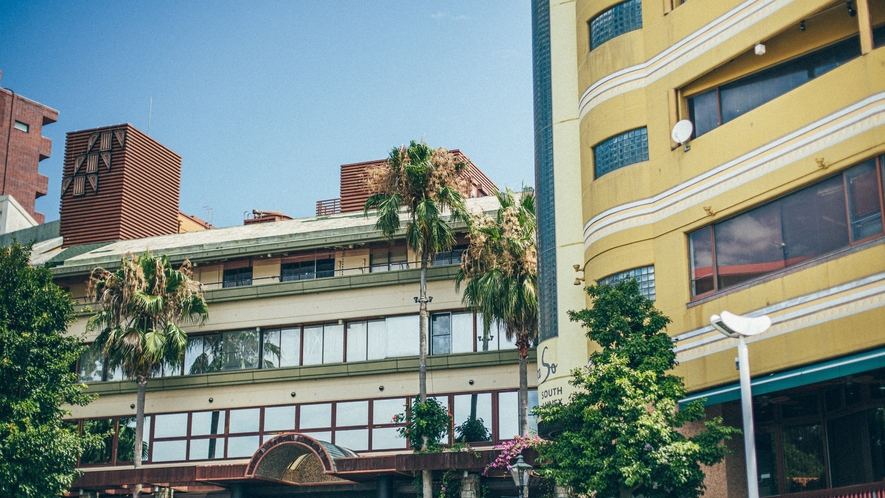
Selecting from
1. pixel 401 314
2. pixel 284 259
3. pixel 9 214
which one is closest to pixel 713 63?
pixel 401 314

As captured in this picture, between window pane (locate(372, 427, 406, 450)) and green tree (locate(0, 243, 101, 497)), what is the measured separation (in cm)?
993

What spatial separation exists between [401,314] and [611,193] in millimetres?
14149

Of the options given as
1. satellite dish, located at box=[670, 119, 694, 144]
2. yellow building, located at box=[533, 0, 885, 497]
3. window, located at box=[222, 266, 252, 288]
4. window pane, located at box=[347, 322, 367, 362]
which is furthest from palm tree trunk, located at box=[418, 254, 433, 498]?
satellite dish, located at box=[670, 119, 694, 144]

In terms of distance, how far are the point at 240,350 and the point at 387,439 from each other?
756 centimetres

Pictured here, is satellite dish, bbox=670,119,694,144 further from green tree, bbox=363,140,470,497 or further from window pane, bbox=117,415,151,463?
window pane, bbox=117,415,151,463

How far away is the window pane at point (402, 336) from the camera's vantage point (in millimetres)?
40312

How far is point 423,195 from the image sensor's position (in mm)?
37938

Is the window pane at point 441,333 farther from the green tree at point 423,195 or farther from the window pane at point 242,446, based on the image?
the window pane at point 242,446

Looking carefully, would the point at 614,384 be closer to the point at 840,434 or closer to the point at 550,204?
the point at 840,434

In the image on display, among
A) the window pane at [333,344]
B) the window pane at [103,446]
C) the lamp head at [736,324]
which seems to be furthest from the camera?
the window pane at [103,446]

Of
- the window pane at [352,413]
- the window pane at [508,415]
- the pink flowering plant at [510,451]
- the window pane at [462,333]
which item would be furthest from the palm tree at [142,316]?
the pink flowering plant at [510,451]

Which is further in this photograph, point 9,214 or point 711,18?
point 9,214

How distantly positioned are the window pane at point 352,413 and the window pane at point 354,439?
1.03 feet

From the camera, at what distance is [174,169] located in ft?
197
